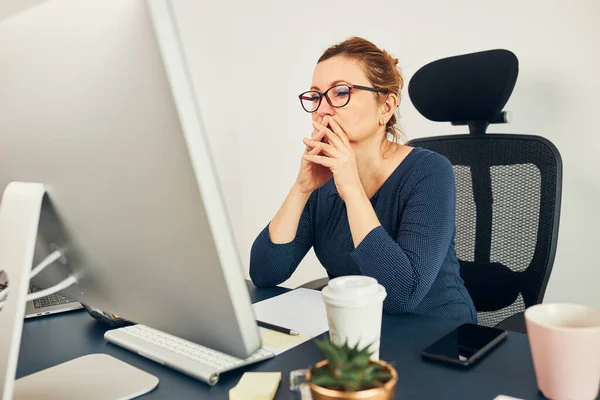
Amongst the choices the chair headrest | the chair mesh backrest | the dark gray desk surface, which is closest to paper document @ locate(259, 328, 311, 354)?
the dark gray desk surface

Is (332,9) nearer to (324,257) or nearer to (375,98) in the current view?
(375,98)

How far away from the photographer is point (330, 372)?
0.43 meters

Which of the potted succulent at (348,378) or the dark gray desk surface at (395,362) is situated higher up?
the potted succulent at (348,378)

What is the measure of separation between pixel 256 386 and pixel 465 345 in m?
0.32

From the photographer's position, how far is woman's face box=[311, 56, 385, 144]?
1165 mm

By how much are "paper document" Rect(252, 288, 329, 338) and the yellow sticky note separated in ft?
0.62

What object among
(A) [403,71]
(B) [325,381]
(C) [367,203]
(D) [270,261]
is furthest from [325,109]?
(A) [403,71]

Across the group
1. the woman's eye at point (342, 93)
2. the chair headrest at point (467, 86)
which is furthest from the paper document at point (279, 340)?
the chair headrest at point (467, 86)

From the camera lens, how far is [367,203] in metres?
1.03

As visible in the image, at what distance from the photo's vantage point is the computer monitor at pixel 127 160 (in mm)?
438

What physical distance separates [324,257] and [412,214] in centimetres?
28

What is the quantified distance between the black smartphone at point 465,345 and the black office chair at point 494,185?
1.65ft

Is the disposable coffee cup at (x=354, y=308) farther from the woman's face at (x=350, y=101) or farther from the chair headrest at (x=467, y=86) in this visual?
the chair headrest at (x=467, y=86)

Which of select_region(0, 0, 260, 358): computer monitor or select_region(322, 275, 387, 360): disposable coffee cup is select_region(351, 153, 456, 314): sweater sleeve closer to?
select_region(322, 275, 387, 360): disposable coffee cup
